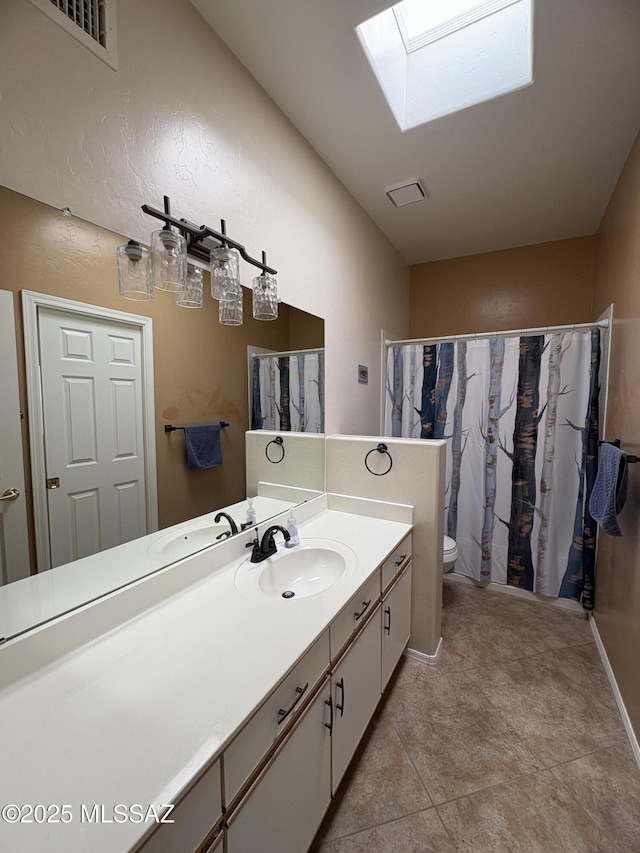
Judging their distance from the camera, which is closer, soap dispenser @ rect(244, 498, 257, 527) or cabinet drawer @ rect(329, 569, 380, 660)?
cabinet drawer @ rect(329, 569, 380, 660)

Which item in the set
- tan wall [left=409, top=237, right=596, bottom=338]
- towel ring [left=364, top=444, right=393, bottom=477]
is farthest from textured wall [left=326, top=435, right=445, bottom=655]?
tan wall [left=409, top=237, right=596, bottom=338]

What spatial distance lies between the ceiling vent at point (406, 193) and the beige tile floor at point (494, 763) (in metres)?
2.67

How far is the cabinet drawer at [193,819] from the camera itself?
1.74 ft

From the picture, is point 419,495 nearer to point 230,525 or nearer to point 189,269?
point 230,525

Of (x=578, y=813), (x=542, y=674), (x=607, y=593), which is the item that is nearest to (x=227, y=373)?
(x=578, y=813)

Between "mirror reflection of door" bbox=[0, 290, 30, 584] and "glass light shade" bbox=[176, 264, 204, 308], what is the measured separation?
43cm

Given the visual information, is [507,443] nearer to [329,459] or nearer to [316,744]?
[329,459]

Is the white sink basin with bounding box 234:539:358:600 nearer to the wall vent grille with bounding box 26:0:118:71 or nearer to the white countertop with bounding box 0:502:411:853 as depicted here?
the white countertop with bounding box 0:502:411:853

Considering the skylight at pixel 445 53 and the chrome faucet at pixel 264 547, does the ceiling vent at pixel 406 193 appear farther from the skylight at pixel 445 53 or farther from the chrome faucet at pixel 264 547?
the chrome faucet at pixel 264 547

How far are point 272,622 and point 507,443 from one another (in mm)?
2062

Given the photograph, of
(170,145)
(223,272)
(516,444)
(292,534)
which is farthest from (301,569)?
(516,444)

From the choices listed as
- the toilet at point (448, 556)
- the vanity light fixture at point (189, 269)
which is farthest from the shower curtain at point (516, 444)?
the vanity light fixture at point (189, 269)

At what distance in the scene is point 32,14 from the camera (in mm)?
776

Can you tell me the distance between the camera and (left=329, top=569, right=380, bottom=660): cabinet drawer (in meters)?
1.04
